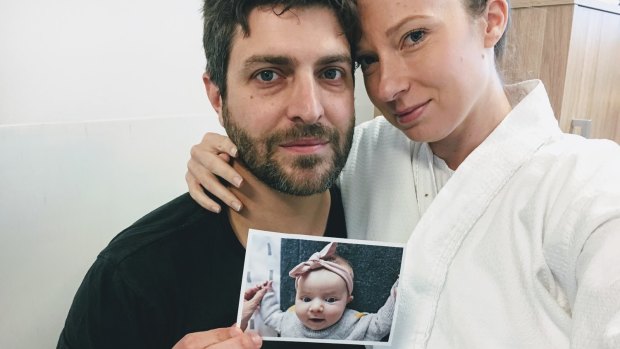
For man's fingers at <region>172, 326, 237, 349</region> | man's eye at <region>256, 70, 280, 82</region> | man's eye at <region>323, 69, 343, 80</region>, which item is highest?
man's eye at <region>323, 69, 343, 80</region>

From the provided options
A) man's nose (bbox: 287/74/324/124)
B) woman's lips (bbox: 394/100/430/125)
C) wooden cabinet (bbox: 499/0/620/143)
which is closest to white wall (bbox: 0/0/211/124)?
man's nose (bbox: 287/74/324/124)

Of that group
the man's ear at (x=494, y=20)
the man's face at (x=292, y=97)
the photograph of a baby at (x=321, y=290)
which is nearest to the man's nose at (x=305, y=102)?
the man's face at (x=292, y=97)

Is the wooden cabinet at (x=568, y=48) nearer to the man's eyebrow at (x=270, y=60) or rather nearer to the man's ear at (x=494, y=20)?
the man's ear at (x=494, y=20)

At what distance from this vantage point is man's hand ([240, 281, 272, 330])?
0.68 metres

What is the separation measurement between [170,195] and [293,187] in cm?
59

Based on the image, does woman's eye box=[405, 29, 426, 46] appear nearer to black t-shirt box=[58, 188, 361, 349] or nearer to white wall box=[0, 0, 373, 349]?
black t-shirt box=[58, 188, 361, 349]

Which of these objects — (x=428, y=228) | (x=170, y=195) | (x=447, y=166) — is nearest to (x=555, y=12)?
(x=447, y=166)

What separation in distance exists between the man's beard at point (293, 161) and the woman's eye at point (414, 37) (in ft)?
0.58

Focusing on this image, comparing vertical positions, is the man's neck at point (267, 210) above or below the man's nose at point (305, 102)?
below

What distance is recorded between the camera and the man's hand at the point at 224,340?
686 millimetres

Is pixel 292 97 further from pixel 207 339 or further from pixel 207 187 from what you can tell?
pixel 207 339

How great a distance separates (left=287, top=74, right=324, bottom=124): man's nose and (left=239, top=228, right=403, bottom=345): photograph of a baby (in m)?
0.23

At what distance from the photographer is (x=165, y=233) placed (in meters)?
0.87

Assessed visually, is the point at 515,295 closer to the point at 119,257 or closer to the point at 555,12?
the point at 119,257
